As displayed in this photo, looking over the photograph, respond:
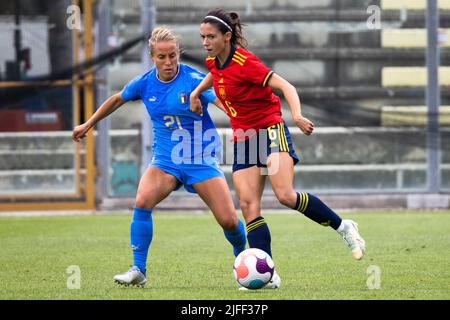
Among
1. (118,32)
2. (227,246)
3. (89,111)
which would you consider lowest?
(227,246)

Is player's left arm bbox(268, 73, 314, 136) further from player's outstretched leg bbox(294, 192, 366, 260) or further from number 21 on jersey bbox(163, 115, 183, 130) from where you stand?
number 21 on jersey bbox(163, 115, 183, 130)

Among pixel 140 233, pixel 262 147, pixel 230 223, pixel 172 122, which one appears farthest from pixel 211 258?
pixel 262 147

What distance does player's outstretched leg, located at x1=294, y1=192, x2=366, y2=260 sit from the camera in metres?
7.74

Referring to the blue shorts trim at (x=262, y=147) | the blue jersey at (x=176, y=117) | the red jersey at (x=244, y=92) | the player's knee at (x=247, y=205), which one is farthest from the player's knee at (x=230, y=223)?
the red jersey at (x=244, y=92)

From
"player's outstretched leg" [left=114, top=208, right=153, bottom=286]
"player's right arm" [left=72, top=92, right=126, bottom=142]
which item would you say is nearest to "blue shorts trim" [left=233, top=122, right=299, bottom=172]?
"player's outstretched leg" [left=114, top=208, right=153, bottom=286]

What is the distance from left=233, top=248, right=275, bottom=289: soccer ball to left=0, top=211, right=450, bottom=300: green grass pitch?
0.09m

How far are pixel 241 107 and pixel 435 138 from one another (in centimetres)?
821

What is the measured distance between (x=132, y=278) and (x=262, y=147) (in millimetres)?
1348

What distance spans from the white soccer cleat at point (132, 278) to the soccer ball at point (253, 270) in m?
0.80

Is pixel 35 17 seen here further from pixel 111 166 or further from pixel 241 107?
pixel 241 107

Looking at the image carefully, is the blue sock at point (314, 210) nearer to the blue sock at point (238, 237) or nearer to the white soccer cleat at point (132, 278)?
the blue sock at point (238, 237)
